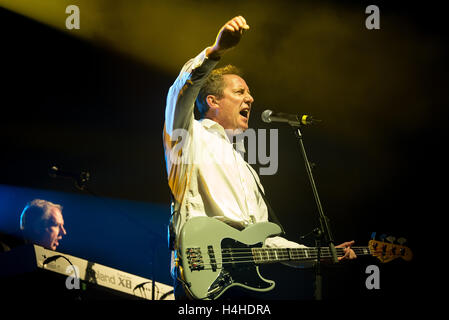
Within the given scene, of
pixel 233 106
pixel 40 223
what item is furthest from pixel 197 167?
pixel 40 223

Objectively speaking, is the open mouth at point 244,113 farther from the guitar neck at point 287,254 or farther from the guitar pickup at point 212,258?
the guitar pickup at point 212,258

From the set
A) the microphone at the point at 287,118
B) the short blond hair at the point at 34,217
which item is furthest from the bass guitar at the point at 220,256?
the short blond hair at the point at 34,217

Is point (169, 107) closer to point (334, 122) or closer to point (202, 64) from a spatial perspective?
point (202, 64)

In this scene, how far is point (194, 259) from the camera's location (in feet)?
6.78

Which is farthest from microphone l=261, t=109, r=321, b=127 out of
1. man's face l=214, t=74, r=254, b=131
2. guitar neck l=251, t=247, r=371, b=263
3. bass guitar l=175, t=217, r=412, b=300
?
guitar neck l=251, t=247, r=371, b=263

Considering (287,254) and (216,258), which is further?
(287,254)

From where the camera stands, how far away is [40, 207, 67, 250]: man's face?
417cm

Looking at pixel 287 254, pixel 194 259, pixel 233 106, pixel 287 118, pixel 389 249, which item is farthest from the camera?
pixel 389 249

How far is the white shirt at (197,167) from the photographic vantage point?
231 cm

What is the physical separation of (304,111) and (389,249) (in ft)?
5.55

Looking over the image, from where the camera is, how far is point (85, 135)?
4117 millimetres

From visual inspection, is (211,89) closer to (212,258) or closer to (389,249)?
(212,258)

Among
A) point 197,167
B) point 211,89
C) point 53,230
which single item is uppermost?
point 211,89

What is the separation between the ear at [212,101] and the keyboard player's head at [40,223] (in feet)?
7.50
